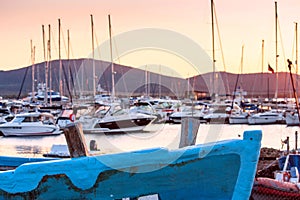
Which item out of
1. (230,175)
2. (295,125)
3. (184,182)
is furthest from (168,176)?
(295,125)

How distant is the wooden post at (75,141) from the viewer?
6.30m

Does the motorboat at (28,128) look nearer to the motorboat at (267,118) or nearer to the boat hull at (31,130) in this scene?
the boat hull at (31,130)

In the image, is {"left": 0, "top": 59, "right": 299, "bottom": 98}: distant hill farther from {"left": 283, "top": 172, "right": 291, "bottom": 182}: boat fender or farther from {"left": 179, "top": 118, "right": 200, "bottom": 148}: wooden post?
{"left": 179, "top": 118, "right": 200, "bottom": 148}: wooden post

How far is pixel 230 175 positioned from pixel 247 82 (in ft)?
280

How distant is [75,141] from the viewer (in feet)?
20.7

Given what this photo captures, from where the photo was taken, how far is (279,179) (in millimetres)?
10094

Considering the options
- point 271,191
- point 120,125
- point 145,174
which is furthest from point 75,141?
point 120,125

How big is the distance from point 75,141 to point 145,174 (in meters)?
1.03

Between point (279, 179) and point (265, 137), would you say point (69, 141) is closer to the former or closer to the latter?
point (279, 179)

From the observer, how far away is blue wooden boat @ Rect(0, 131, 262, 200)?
19.4 ft

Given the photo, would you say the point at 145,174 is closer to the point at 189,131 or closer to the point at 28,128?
the point at 189,131

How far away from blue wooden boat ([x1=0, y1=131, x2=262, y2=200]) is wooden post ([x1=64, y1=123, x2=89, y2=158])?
340mm

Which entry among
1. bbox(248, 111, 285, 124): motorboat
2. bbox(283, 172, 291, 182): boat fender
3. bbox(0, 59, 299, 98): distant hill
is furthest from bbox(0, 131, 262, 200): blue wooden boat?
bbox(248, 111, 285, 124): motorboat

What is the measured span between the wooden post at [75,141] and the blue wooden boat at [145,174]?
1.11ft
